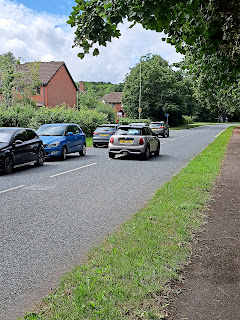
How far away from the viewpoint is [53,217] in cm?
720

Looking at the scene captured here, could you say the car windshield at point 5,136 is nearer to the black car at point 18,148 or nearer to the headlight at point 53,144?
the black car at point 18,148

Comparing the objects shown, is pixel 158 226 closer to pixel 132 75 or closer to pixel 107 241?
pixel 107 241

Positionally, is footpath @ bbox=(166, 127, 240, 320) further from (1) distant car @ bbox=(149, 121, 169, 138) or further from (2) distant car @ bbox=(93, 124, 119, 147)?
(1) distant car @ bbox=(149, 121, 169, 138)

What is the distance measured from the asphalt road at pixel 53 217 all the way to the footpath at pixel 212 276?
138cm

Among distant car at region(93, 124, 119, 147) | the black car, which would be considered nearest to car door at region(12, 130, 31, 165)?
the black car

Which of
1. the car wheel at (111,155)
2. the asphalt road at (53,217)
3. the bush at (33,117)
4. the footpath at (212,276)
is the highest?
the bush at (33,117)

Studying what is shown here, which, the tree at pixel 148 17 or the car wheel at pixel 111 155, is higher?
the tree at pixel 148 17

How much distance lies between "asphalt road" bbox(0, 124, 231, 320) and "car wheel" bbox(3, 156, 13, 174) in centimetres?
38

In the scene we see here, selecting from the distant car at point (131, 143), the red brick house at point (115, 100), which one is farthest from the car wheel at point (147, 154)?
the red brick house at point (115, 100)

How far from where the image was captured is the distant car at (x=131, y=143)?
1798cm

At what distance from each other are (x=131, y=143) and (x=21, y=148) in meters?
5.47

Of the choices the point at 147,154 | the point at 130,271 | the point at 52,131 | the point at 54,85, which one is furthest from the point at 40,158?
the point at 54,85

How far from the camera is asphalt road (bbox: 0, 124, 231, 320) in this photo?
4.34 m

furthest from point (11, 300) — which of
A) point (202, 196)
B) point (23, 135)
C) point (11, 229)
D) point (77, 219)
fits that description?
point (23, 135)
